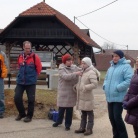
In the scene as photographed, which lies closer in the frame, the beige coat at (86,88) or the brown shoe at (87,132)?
the beige coat at (86,88)

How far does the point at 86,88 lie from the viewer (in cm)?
648

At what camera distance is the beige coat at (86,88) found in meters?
6.51

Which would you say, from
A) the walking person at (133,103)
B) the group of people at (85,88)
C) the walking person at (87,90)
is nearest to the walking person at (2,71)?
the group of people at (85,88)

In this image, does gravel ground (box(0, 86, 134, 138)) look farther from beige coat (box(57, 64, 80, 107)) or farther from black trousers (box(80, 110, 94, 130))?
beige coat (box(57, 64, 80, 107))

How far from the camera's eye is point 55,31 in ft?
67.8

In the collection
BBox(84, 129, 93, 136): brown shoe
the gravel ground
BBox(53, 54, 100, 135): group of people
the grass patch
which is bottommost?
the gravel ground

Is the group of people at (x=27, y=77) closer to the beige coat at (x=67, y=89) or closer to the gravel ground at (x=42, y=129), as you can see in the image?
the gravel ground at (x=42, y=129)

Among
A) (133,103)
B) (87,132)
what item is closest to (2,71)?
(87,132)

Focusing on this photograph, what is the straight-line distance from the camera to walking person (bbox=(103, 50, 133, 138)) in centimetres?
578

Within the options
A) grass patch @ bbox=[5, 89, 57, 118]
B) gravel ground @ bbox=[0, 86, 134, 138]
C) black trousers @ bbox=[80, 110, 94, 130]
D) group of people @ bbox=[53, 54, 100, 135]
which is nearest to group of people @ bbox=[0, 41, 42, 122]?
gravel ground @ bbox=[0, 86, 134, 138]

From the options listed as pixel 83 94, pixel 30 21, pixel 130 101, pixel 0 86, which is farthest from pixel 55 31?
pixel 130 101

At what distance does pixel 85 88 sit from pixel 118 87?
91 cm

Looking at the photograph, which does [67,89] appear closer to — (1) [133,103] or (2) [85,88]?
(2) [85,88]

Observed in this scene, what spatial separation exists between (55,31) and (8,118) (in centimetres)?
1311
